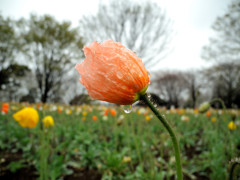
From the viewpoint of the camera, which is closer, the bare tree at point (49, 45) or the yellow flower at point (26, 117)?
the yellow flower at point (26, 117)

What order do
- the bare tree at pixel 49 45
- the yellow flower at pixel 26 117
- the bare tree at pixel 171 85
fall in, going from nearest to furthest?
the yellow flower at pixel 26 117
the bare tree at pixel 49 45
the bare tree at pixel 171 85

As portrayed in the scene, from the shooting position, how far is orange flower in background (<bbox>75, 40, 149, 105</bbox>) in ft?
1.53

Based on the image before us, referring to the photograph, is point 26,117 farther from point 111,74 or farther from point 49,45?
point 49,45

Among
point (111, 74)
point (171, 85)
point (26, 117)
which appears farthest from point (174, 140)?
point (171, 85)

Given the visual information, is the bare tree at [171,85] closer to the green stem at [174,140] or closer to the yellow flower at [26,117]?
the yellow flower at [26,117]

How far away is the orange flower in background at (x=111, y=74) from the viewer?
466 millimetres

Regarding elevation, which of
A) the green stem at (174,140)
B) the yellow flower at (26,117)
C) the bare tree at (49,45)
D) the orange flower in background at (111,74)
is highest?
the bare tree at (49,45)

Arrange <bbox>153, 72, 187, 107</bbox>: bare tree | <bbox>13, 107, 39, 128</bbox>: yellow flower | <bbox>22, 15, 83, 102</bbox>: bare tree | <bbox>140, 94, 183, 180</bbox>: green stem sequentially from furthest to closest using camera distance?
<bbox>153, 72, 187, 107</bbox>: bare tree
<bbox>22, 15, 83, 102</bbox>: bare tree
<bbox>13, 107, 39, 128</bbox>: yellow flower
<bbox>140, 94, 183, 180</bbox>: green stem

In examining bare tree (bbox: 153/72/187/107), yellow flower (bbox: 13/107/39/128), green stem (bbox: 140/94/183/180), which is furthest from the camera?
bare tree (bbox: 153/72/187/107)

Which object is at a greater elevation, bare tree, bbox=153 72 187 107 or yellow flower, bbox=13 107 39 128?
bare tree, bbox=153 72 187 107

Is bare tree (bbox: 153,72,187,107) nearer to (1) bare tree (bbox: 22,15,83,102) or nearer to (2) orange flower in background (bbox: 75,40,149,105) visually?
(1) bare tree (bbox: 22,15,83,102)

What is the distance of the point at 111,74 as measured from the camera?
0.47 m

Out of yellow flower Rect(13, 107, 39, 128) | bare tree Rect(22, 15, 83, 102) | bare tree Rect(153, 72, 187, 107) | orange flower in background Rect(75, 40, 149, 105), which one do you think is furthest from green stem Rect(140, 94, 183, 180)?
bare tree Rect(153, 72, 187, 107)

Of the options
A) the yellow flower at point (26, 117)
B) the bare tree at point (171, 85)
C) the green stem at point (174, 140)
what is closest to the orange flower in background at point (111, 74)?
the green stem at point (174, 140)
